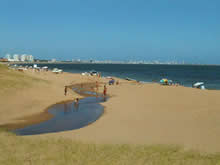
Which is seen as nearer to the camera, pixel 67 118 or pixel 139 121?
pixel 139 121

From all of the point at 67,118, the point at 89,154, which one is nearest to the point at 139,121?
the point at 67,118

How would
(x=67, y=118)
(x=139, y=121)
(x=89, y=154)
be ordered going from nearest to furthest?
(x=89, y=154)
(x=139, y=121)
(x=67, y=118)

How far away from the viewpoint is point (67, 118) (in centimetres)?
1697

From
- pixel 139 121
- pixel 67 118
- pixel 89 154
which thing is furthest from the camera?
pixel 67 118

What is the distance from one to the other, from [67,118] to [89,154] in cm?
855

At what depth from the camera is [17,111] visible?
696 inches

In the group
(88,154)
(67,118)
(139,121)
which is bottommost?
(67,118)

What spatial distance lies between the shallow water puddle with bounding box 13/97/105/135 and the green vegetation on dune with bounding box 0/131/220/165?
10.8 ft

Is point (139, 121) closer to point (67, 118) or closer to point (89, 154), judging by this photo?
point (67, 118)

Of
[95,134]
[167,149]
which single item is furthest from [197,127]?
[95,134]

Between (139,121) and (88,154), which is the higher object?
(88,154)

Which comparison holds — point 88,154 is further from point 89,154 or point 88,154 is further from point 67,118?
point 67,118

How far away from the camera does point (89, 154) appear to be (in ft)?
28.8

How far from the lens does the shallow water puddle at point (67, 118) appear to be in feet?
45.2
